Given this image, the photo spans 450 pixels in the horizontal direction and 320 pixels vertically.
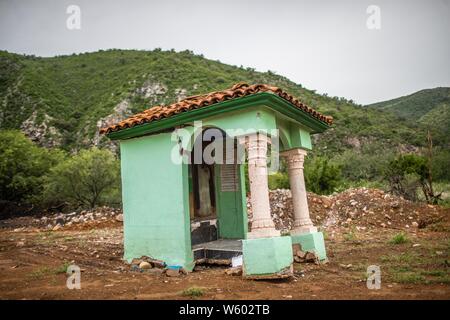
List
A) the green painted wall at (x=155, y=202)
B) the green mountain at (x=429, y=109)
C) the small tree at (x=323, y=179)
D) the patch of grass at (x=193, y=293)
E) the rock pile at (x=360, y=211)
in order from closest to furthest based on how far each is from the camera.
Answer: the patch of grass at (x=193, y=293), the green painted wall at (x=155, y=202), the rock pile at (x=360, y=211), the small tree at (x=323, y=179), the green mountain at (x=429, y=109)

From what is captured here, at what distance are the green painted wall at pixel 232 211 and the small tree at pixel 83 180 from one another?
1528 centimetres

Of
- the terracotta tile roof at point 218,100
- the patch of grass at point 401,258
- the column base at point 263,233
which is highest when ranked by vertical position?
the terracotta tile roof at point 218,100

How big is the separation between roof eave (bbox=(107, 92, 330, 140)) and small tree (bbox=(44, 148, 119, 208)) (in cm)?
1548

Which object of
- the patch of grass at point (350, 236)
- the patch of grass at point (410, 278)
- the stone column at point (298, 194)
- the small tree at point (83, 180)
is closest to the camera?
the patch of grass at point (410, 278)

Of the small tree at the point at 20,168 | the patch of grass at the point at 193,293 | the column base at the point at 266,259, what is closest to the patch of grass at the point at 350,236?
the column base at the point at 266,259

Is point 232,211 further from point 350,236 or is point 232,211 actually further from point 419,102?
point 419,102

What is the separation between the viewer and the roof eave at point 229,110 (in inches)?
207

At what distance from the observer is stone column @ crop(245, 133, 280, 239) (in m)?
5.21

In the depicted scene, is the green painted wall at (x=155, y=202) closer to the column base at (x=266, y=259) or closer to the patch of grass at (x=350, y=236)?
the column base at (x=266, y=259)

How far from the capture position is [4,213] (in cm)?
2106

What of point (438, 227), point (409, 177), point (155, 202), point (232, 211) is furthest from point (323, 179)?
point (155, 202)

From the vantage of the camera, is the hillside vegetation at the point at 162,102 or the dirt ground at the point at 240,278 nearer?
the dirt ground at the point at 240,278

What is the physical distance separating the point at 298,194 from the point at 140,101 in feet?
115
